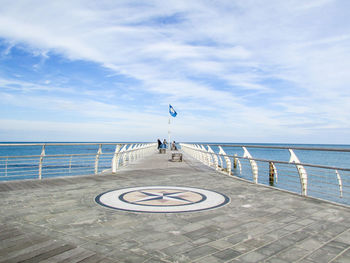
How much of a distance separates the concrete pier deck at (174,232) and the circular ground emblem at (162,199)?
27 centimetres

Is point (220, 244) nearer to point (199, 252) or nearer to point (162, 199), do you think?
point (199, 252)

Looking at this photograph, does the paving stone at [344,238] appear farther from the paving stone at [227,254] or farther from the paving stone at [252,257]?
the paving stone at [227,254]

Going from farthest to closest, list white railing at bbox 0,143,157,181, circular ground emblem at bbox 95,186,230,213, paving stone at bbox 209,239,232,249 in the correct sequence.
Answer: white railing at bbox 0,143,157,181
circular ground emblem at bbox 95,186,230,213
paving stone at bbox 209,239,232,249

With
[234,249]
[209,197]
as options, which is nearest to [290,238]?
[234,249]

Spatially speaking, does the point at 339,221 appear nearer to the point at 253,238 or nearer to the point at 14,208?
the point at 253,238

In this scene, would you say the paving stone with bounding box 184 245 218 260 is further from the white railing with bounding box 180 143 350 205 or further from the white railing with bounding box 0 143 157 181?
the white railing with bounding box 180 143 350 205

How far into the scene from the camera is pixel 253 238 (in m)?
3.47

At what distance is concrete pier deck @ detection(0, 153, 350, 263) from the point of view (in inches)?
115

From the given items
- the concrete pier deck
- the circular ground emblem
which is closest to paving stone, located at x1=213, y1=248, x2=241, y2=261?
the concrete pier deck

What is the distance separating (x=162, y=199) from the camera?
583cm

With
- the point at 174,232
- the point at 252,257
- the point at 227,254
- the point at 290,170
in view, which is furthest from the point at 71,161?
the point at 290,170

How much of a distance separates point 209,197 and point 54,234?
11.5 feet

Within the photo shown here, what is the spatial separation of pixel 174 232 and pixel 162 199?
2.16 m

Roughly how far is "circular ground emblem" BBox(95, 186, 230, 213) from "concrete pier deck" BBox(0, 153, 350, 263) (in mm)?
273
